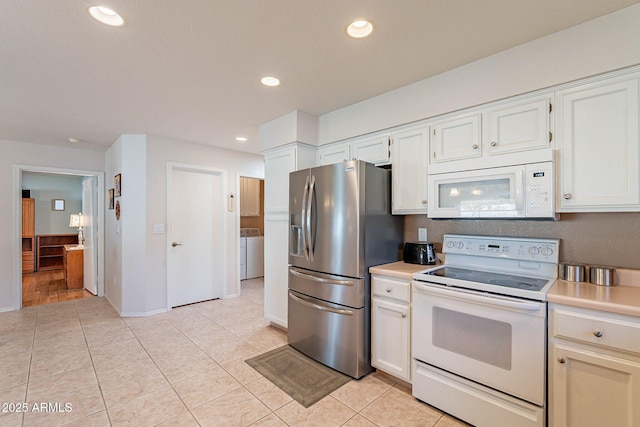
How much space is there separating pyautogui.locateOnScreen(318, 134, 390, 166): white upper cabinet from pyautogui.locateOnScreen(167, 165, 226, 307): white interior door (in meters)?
2.15

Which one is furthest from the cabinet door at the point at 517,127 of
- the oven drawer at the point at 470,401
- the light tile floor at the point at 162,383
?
the light tile floor at the point at 162,383

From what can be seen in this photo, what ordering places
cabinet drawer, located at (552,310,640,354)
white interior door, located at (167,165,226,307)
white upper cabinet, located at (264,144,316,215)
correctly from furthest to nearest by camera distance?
white interior door, located at (167,165,226,307), white upper cabinet, located at (264,144,316,215), cabinet drawer, located at (552,310,640,354)

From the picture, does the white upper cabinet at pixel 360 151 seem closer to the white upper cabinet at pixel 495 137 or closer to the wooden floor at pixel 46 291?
the white upper cabinet at pixel 495 137

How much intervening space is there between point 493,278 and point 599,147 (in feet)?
3.16

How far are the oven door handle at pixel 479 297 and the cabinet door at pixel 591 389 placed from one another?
0.22 meters

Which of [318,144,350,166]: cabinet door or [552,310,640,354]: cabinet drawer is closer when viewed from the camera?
[552,310,640,354]: cabinet drawer

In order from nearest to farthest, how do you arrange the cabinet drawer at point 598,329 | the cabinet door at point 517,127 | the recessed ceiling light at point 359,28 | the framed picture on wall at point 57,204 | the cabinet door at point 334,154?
the cabinet drawer at point 598,329
the recessed ceiling light at point 359,28
the cabinet door at point 517,127
the cabinet door at point 334,154
the framed picture on wall at point 57,204

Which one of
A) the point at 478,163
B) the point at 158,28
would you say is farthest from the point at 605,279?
the point at 158,28

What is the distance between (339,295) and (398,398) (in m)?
0.82

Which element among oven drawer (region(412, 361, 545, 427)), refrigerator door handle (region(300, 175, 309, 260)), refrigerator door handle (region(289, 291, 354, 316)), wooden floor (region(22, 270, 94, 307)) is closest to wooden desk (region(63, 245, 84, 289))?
wooden floor (region(22, 270, 94, 307))

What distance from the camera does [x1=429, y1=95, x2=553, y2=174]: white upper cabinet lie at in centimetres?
183

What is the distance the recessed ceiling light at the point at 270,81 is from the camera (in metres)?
2.32

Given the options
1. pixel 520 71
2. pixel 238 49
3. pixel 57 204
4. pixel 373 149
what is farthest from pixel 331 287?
pixel 57 204

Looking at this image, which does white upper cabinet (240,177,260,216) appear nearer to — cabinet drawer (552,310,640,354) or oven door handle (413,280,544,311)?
oven door handle (413,280,544,311)
